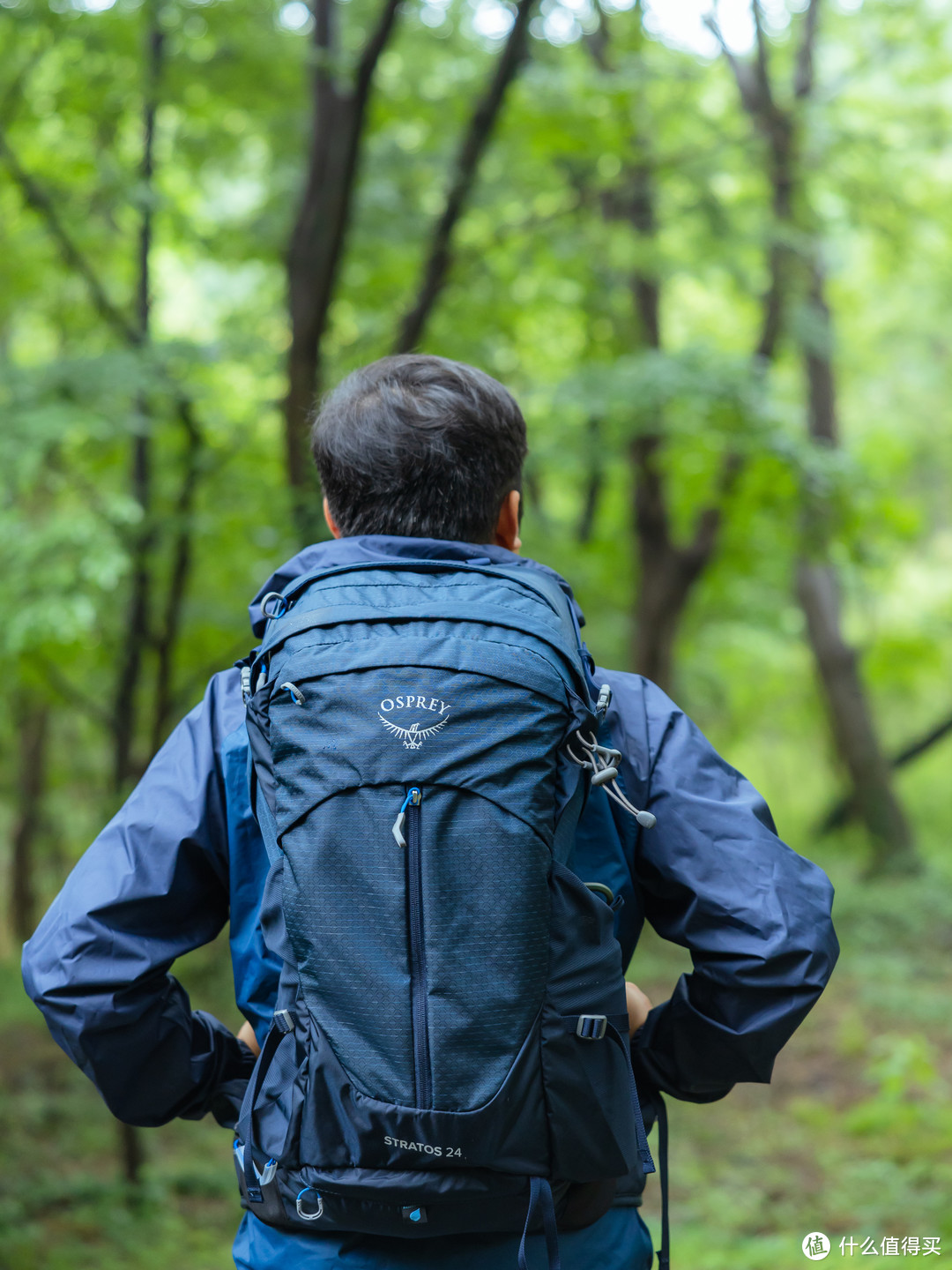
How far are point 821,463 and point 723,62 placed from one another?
4.27 meters

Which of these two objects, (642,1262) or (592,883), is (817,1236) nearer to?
(642,1262)

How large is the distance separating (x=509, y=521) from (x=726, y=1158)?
506 centimetres

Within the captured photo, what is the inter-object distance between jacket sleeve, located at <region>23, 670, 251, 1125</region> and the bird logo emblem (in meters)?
0.32

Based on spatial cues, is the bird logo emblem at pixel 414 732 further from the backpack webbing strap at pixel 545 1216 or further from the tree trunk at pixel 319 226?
the tree trunk at pixel 319 226

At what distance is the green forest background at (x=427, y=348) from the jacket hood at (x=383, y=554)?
218 cm

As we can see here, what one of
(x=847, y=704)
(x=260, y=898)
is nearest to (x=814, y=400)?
(x=847, y=704)

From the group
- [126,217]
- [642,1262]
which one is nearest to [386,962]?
[642,1262]

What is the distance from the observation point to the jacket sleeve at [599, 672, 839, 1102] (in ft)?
4.26

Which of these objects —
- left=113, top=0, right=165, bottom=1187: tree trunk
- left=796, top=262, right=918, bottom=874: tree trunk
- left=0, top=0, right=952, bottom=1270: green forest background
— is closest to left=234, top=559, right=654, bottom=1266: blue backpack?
left=0, top=0, right=952, bottom=1270: green forest background

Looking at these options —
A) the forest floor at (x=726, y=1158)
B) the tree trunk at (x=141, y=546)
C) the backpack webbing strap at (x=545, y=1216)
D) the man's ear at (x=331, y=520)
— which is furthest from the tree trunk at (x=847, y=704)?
the backpack webbing strap at (x=545, y=1216)

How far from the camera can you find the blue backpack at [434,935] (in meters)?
1.14

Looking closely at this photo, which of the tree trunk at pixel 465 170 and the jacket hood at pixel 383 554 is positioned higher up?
the tree trunk at pixel 465 170

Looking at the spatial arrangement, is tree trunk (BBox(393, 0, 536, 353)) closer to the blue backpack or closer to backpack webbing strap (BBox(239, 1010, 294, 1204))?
the blue backpack

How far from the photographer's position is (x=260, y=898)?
1375mm
